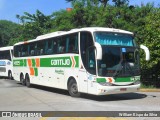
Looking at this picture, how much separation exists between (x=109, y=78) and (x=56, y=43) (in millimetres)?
5150

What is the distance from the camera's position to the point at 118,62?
641 inches

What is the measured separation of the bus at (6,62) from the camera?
1434 inches

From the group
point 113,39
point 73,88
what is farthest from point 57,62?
point 113,39

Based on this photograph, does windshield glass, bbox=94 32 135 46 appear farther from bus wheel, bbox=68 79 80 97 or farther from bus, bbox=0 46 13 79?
bus, bbox=0 46 13 79

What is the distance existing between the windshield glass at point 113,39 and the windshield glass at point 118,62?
268mm

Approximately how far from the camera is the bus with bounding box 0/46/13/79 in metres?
36.4

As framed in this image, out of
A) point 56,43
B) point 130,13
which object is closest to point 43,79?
point 56,43

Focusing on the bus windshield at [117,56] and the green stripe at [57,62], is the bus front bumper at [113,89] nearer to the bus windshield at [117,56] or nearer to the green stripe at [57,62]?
the bus windshield at [117,56]

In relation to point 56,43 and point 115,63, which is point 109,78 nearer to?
point 115,63

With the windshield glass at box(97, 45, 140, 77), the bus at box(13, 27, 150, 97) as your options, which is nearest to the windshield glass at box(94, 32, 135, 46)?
the bus at box(13, 27, 150, 97)

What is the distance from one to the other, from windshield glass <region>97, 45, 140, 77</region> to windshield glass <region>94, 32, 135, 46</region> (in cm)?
27

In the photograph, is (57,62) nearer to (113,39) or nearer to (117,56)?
(113,39)

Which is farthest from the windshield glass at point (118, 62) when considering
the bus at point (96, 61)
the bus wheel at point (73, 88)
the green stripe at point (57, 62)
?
the bus wheel at point (73, 88)

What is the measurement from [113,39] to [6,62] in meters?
22.2
